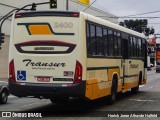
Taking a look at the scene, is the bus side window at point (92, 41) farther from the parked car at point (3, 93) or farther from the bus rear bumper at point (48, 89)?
the parked car at point (3, 93)

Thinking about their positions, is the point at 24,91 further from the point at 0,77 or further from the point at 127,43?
the point at 0,77

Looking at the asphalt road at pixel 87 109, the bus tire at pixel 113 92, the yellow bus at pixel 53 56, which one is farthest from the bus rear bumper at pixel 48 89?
the bus tire at pixel 113 92

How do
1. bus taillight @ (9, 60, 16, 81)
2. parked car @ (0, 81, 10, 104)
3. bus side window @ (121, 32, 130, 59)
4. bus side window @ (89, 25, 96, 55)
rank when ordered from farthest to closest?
1. bus side window @ (121, 32, 130, 59)
2. parked car @ (0, 81, 10, 104)
3. bus side window @ (89, 25, 96, 55)
4. bus taillight @ (9, 60, 16, 81)

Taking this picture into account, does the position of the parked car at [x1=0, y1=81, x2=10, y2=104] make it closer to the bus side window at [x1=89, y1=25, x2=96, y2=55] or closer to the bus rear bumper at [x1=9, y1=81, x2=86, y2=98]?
the bus rear bumper at [x1=9, y1=81, x2=86, y2=98]

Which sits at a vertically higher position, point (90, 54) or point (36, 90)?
point (90, 54)

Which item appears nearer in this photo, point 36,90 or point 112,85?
point 36,90

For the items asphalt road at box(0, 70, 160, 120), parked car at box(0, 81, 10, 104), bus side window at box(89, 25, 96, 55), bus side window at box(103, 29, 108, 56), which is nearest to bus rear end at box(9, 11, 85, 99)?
asphalt road at box(0, 70, 160, 120)

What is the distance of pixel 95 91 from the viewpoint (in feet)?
48.3

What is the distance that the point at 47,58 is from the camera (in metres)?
13.7

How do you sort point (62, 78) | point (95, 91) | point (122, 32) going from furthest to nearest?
point (122, 32), point (95, 91), point (62, 78)

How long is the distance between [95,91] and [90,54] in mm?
1277

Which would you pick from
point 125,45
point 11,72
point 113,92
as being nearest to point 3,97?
point 11,72

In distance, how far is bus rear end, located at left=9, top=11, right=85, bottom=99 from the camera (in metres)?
13.4

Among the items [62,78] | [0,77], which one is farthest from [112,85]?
[0,77]
